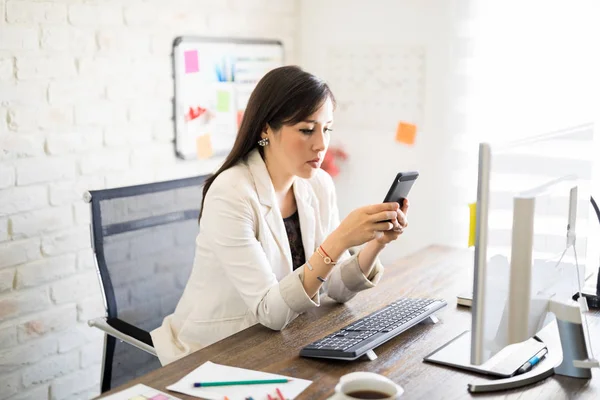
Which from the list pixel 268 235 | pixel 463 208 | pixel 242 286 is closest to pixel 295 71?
pixel 268 235

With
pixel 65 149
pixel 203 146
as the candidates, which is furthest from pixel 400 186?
pixel 203 146

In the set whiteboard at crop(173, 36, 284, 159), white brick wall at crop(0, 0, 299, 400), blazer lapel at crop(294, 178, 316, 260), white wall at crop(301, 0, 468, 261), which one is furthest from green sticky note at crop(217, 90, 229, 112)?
blazer lapel at crop(294, 178, 316, 260)

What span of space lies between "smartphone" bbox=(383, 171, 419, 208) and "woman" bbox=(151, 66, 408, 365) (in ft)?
0.11

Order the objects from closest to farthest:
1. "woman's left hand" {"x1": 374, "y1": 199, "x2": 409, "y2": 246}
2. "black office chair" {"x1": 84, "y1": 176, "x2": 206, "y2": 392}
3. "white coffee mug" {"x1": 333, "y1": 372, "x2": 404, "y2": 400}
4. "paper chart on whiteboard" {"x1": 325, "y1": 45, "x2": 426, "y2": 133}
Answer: "white coffee mug" {"x1": 333, "y1": 372, "x2": 404, "y2": 400}, "woman's left hand" {"x1": 374, "y1": 199, "x2": 409, "y2": 246}, "black office chair" {"x1": 84, "y1": 176, "x2": 206, "y2": 392}, "paper chart on whiteboard" {"x1": 325, "y1": 45, "x2": 426, "y2": 133}

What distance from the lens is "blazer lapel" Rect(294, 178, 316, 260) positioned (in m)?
2.00

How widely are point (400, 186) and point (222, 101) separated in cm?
144

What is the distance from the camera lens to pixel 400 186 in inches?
65.2

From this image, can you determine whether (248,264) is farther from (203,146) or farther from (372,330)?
(203,146)

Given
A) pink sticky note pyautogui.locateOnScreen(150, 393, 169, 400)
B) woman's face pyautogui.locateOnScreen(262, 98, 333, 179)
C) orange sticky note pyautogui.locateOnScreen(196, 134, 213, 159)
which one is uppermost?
woman's face pyautogui.locateOnScreen(262, 98, 333, 179)

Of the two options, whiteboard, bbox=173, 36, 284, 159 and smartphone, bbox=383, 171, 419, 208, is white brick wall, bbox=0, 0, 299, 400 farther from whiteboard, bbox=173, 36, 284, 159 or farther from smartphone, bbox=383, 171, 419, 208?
smartphone, bbox=383, 171, 419, 208

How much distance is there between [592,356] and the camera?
1.47m

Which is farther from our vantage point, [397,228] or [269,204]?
[269,204]

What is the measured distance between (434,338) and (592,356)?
33 cm

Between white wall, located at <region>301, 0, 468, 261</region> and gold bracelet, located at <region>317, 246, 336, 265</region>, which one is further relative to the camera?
white wall, located at <region>301, 0, 468, 261</region>
